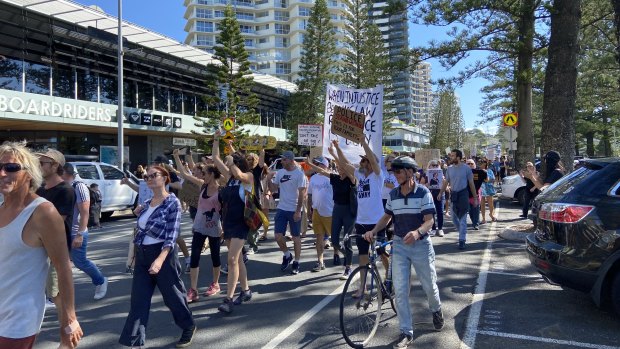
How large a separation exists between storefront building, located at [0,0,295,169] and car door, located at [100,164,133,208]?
541 centimetres

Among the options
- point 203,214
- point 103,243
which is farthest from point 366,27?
point 203,214

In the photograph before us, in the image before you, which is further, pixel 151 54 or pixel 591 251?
pixel 151 54

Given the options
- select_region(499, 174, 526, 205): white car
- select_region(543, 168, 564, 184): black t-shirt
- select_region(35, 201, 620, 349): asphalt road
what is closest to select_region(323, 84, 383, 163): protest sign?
select_region(35, 201, 620, 349): asphalt road

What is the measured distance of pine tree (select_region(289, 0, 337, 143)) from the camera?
43.4 metres

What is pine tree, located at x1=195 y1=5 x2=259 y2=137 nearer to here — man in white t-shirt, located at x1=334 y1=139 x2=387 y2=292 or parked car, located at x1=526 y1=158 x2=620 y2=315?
man in white t-shirt, located at x1=334 y1=139 x2=387 y2=292

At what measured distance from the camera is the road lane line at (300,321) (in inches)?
177

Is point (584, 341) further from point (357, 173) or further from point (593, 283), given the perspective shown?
point (357, 173)

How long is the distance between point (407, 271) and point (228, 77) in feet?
106

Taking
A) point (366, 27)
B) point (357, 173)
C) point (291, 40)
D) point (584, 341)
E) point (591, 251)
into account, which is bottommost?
point (584, 341)

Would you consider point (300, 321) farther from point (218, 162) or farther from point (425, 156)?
point (425, 156)

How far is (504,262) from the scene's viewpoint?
8047mm

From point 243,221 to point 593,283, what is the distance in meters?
3.82

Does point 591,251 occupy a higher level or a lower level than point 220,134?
lower

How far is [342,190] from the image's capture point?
6.99 m
